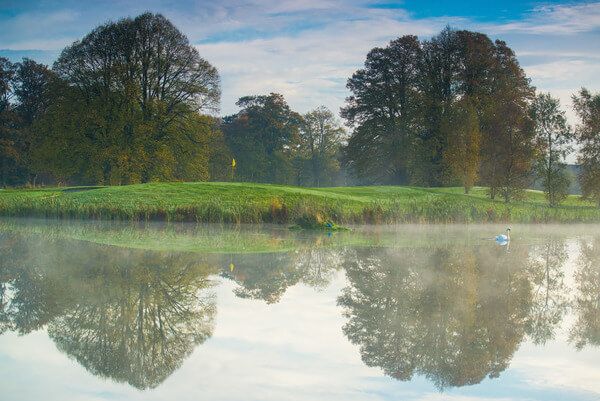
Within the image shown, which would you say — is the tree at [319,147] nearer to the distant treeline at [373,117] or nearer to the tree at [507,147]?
the distant treeline at [373,117]

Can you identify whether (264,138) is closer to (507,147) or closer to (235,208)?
(507,147)

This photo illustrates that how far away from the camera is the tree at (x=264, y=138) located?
79.3 meters

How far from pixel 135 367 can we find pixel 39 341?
63.3 inches

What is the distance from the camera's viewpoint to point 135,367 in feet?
21.9

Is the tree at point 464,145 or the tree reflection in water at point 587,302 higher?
the tree at point 464,145

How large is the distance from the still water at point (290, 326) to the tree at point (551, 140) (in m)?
32.2

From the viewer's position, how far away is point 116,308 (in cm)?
913

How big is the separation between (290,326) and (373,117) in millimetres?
50416

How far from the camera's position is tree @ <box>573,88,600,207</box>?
47.4 metres

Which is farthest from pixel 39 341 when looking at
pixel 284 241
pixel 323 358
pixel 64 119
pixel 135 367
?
pixel 64 119

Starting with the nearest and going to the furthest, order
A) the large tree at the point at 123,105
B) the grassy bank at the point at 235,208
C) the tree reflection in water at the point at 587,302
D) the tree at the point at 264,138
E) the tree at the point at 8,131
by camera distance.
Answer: the tree reflection in water at the point at 587,302 < the grassy bank at the point at 235,208 < the large tree at the point at 123,105 < the tree at the point at 8,131 < the tree at the point at 264,138

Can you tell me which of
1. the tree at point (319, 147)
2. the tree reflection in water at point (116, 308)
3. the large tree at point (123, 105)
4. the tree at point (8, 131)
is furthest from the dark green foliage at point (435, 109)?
the tree reflection in water at point (116, 308)

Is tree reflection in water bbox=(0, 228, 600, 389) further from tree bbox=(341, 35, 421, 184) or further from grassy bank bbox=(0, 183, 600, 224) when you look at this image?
tree bbox=(341, 35, 421, 184)

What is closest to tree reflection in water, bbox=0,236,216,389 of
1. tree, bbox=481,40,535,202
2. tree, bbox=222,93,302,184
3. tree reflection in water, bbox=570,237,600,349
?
tree reflection in water, bbox=570,237,600,349
